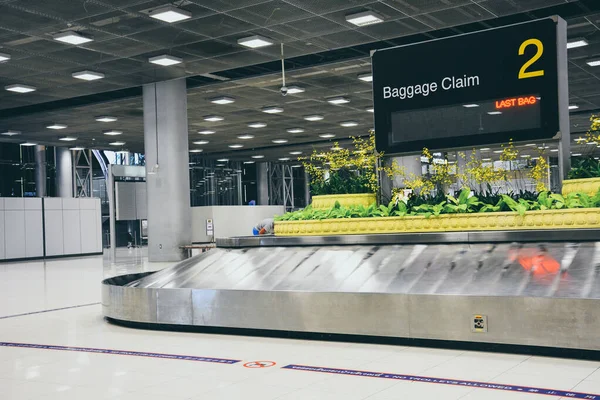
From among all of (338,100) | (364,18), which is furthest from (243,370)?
(338,100)

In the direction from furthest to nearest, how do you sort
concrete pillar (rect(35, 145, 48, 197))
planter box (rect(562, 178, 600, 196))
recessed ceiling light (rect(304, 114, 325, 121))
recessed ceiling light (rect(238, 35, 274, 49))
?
concrete pillar (rect(35, 145, 48, 197)), recessed ceiling light (rect(304, 114, 325, 121)), recessed ceiling light (rect(238, 35, 274, 49)), planter box (rect(562, 178, 600, 196))

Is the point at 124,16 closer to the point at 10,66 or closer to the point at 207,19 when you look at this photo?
the point at 207,19

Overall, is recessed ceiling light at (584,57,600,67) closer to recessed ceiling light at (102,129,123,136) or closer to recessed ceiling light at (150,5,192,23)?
recessed ceiling light at (150,5,192,23)

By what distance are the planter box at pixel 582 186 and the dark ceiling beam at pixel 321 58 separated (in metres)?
7.35

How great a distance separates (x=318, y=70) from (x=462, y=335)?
47.7ft

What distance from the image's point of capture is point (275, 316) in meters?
8.12

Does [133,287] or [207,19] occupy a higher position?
[207,19]

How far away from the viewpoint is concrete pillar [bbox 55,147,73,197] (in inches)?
1464

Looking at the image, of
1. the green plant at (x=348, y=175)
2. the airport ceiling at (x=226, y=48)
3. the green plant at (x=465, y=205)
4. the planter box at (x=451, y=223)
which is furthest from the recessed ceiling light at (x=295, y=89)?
the green plant at (x=465, y=205)

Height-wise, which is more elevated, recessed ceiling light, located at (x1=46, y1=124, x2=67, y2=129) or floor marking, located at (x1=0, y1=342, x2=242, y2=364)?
recessed ceiling light, located at (x1=46, y1=124, x2=67, y2=129)

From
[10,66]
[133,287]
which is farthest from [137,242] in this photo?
[133,287]

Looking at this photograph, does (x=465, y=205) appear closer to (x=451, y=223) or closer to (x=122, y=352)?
(x=451, y=223)

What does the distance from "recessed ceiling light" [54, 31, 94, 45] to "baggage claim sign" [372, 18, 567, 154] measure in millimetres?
8021

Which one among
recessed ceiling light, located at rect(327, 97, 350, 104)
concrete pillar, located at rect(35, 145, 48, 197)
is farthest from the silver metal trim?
concrete pillar, located at rect(35, 145, 48, 197)
